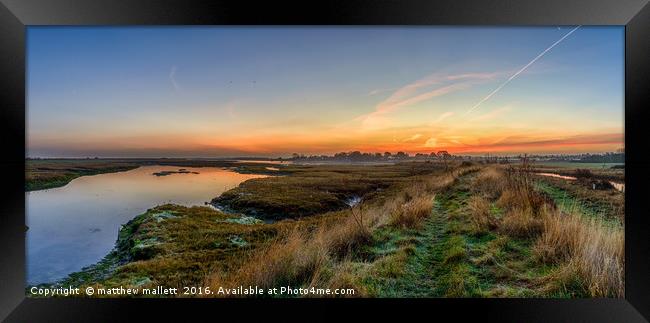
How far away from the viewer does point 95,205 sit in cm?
488

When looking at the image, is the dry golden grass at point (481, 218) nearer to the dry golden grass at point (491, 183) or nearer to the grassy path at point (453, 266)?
the grassy path at point (453, 266)

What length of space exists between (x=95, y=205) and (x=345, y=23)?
527 centimetres

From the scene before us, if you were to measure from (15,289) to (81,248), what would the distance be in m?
1.29

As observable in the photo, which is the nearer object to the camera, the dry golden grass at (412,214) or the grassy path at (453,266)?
the grassy path at (453,266)

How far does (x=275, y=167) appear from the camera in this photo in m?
5.52

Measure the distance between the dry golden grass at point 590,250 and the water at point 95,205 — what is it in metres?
5.39

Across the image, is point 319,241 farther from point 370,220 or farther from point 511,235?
point 511,235

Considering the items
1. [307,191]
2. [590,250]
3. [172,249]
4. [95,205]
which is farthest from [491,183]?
[95,205]

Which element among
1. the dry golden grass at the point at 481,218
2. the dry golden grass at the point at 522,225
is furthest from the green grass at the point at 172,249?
the dry golden grass at the point at 522,225

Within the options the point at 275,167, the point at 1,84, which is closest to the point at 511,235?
the point at 275,167

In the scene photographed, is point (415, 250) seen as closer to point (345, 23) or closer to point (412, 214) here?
point (412, 214)

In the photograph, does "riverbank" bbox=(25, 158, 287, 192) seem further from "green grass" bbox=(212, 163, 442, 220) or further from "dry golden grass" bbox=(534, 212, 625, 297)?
"dry golden grass" bbox=(534, 212, 625, 297)

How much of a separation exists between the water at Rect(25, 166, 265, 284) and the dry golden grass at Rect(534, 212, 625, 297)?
5393mm

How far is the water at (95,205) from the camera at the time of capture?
10.3 feet
